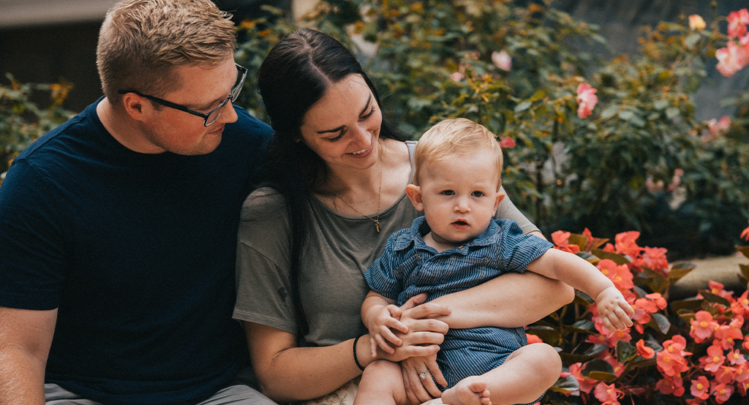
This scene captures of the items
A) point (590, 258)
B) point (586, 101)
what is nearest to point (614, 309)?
point (590, 258)

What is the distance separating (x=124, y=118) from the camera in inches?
68.8

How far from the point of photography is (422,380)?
5.19 feet

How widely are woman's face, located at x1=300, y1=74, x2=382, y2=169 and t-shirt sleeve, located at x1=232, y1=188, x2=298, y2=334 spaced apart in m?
0.27

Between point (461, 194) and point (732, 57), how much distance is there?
6.56 ft

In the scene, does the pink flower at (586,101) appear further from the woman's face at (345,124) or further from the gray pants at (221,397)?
the gray pants at (221,397)

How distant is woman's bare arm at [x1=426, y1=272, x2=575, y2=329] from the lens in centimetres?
159

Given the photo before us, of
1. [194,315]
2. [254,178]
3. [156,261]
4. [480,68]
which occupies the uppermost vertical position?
[480,68]

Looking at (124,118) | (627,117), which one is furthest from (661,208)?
(124,118)

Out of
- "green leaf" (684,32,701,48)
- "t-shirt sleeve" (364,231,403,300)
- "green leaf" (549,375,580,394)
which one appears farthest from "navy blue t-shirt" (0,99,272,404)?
"green leaf" (684,32,701,48)

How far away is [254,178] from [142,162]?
384mm

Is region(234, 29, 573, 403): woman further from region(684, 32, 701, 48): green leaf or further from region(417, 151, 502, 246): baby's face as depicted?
region(684, 32, 701, 48): green leaf

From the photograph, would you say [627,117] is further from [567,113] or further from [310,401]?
[310,401]

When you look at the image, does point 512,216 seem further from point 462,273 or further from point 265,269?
point 265,269

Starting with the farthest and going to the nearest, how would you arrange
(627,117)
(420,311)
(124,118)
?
(627,117)
(124,118)
(420,311)
